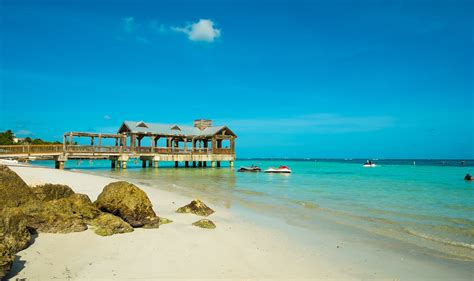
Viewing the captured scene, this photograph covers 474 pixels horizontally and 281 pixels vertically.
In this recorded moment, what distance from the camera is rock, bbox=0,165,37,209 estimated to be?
6.51 m

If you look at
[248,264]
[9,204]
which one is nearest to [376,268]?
[248,264]

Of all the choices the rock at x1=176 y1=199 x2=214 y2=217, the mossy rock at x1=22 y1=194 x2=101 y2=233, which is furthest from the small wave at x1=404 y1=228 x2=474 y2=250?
the mossy rock at x1=22 y1=194 x2=101 y2=233

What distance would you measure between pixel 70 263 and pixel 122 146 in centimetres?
3485

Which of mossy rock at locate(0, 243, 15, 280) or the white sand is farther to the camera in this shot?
the white sand

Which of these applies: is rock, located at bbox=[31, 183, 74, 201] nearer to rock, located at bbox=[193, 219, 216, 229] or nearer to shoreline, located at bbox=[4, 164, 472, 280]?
shoreline, located at bbox=[4, 164, 472, 280]

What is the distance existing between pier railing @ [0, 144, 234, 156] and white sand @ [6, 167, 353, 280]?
2911 centimetres

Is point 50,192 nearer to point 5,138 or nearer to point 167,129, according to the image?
point 167,129

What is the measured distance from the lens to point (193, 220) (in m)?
8.97

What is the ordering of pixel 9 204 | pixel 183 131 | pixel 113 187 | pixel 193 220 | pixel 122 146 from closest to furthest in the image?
pixel 9 204 → pixel 113 187 → pixel 193 220 → pixel 122 146 → pixel 183 131

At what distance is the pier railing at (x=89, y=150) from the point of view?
30.8 m

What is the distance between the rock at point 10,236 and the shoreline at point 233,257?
21 centimetres

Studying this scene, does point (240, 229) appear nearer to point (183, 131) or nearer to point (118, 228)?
point (118, 228)

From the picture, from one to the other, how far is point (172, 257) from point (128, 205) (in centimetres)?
228

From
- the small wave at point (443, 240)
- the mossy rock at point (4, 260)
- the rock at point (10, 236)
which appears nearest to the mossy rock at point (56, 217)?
the rock at point (10, 236)
